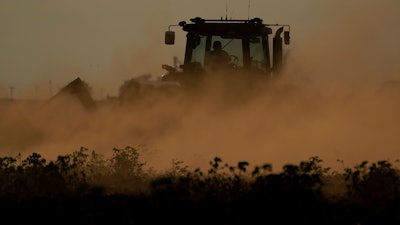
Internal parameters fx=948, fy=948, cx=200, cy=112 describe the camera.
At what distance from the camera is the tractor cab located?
640 inches

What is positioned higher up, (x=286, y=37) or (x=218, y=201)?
(x=286, y=37)

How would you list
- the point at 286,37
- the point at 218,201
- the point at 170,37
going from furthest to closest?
the point at 286,37 → the point at 170,37 → the point at 218,201

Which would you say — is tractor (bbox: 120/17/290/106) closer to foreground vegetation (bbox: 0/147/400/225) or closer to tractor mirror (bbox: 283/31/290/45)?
tractor mirror (bbox: 283/31/290/45)

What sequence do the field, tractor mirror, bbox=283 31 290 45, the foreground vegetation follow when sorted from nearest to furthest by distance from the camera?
the foreground vegetation
the field
tractor mirror, bbox=283 31 290 45

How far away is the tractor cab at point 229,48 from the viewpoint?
53.3ft

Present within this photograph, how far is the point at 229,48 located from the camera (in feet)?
53.9

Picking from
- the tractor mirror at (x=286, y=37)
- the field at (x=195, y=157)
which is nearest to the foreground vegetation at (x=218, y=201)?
the field at (x=195, y=157)

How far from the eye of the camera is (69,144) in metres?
17.0

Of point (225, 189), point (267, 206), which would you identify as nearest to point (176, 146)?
point (225, 189)

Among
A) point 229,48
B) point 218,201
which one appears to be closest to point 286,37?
point 229,48

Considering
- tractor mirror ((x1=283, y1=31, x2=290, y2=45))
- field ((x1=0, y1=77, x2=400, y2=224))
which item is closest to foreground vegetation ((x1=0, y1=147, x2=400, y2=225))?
field ((x1=0, y1=77, x2=400, y2=224))

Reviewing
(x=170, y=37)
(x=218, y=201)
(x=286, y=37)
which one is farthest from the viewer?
(x=286, y=37)

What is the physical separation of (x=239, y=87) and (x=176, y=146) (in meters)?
1.49

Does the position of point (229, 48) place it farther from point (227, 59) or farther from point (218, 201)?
point (218, 201)
